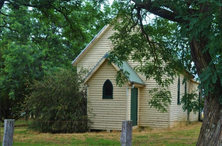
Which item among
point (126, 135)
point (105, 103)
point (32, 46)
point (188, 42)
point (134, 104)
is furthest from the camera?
point (32, 46)

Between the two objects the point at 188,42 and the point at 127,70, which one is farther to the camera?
the point at 127,70

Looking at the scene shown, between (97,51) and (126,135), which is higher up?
(97,51)

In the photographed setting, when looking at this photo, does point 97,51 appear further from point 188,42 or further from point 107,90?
point 188,42

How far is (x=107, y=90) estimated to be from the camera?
21469 mm

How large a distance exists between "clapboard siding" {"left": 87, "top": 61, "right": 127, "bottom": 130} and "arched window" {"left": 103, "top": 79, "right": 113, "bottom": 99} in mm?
187

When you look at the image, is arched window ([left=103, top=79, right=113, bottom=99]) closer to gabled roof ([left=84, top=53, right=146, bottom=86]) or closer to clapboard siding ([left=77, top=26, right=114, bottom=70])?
gabled roof ([left=84, top=53, right=146, bottom=86])

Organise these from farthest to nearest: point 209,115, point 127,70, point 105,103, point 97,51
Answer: point 97,51 → point 127,70 → point 105,103 → point 209,115

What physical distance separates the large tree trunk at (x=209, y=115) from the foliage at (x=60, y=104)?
1098cm

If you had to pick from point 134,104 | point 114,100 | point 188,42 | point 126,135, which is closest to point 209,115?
point 188,42

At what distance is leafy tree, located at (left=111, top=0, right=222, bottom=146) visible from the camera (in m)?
8.51

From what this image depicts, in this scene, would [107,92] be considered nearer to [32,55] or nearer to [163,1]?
[32,55]

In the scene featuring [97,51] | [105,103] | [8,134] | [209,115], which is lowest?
[8,134]

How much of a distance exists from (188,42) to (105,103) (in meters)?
10.8

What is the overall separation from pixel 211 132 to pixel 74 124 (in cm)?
1138
